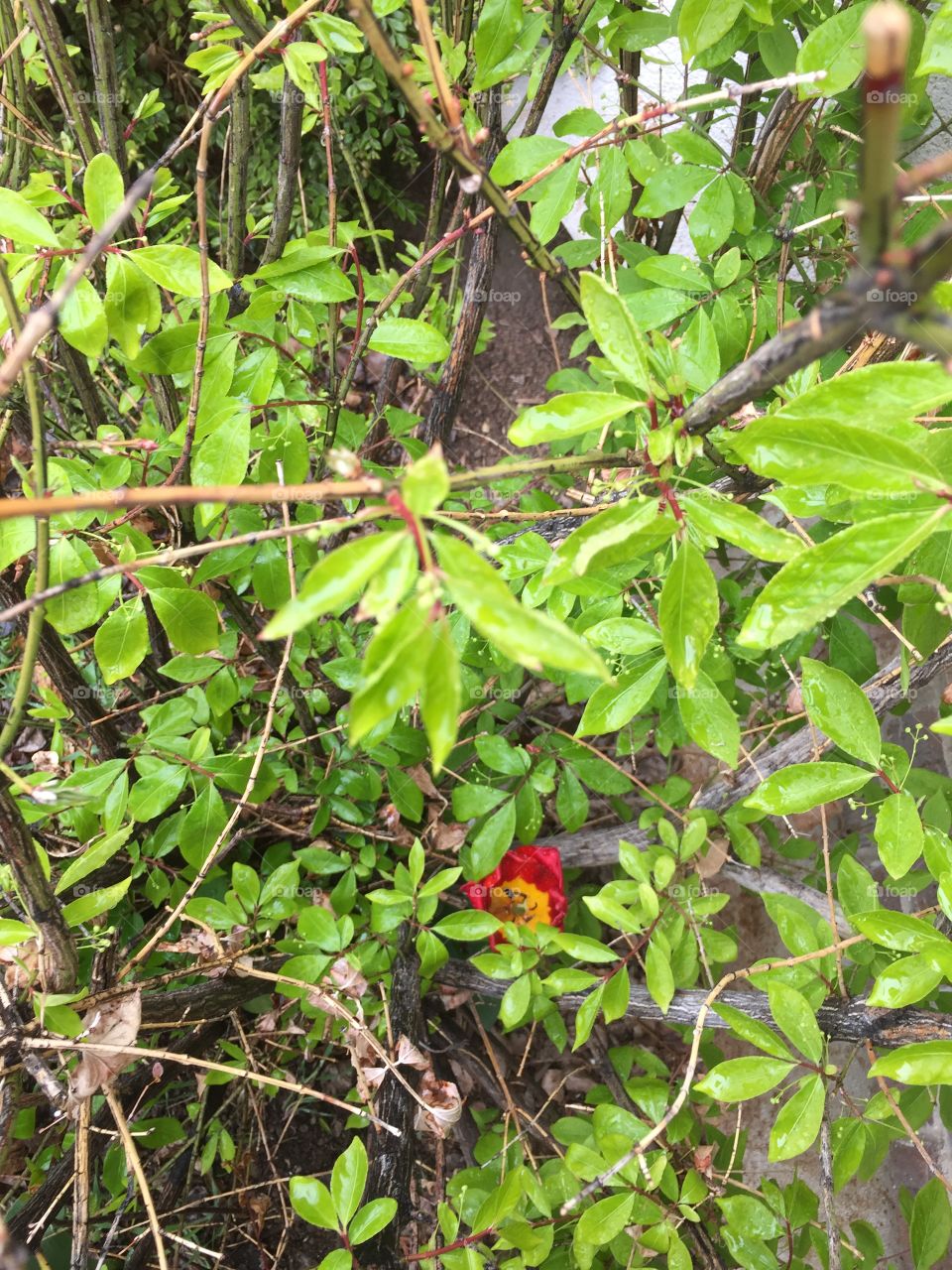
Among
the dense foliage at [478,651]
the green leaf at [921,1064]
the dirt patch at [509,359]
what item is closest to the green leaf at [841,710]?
the dense foliage at [478,651]

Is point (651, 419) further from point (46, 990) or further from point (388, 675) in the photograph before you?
point (46, 990)

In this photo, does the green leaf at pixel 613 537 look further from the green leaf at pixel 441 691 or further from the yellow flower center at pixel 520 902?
the yellow flower center at pixel 520 902

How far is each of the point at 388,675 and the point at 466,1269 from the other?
1064 millimetres

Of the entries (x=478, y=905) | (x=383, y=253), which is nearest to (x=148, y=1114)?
(x=478, y=905)

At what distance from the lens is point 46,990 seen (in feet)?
3.38

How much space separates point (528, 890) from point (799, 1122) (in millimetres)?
759

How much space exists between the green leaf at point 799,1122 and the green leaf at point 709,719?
1.28 ft

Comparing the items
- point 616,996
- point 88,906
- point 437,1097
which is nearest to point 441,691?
point 88,906

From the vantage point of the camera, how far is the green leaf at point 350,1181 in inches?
40.8

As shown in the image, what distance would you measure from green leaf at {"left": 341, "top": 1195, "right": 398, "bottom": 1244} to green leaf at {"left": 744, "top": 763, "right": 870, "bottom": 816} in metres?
0.71

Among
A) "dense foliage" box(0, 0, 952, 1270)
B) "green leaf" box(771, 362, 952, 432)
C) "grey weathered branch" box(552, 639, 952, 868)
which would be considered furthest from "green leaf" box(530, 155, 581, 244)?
"grey weathered branch" box(552, 639, 952, 868)

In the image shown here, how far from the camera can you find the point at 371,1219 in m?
1.07

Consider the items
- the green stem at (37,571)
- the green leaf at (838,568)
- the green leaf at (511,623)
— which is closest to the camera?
the green leaf at (511,623)

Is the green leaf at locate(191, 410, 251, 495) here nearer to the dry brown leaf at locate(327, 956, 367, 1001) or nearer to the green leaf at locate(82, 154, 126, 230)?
the green leaf at locate(82, 154, 126, 230)
